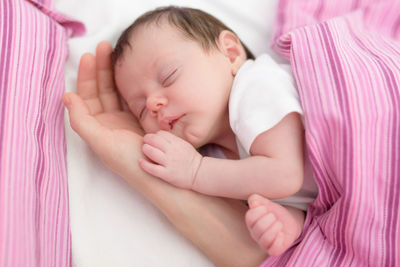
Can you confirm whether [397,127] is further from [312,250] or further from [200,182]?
[200,182]

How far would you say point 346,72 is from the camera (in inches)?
37.4

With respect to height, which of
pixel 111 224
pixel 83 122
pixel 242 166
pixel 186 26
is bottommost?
pixel 111 224

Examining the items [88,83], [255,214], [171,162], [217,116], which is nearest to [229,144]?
[217,116]

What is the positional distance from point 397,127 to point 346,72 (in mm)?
168

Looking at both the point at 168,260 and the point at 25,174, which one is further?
the point at 168,260

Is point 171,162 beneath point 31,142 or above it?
beneath

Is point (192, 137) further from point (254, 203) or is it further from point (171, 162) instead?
point (254, 203)

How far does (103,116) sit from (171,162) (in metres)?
0.31

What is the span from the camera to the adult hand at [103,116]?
108 cm

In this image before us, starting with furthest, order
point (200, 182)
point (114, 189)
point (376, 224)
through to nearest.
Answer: point (114, 189) → point (200, 182) → point (376, 224)

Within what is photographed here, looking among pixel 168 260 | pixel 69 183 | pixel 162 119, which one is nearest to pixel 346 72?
pixel 162 119

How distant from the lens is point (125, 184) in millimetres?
1147

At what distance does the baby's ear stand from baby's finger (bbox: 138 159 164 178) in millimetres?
355

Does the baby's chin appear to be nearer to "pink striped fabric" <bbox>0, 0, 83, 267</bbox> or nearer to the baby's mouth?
the baby's mouth
